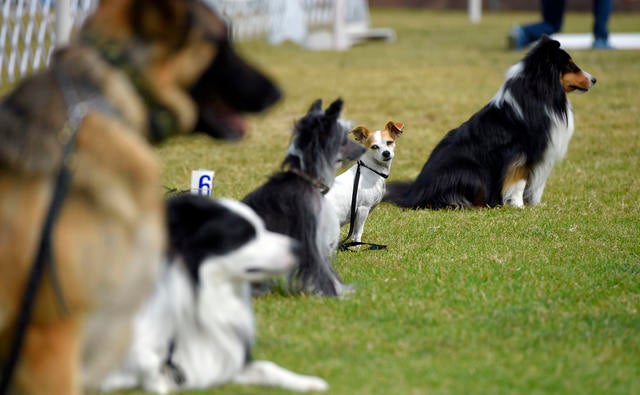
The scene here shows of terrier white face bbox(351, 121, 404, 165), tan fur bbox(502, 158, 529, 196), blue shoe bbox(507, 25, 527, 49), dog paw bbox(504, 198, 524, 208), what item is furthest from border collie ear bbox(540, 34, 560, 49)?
blue shoe bbox(507, 25, 527, 49)

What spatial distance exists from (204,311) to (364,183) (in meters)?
2.75

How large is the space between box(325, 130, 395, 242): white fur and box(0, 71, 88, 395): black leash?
3224mm

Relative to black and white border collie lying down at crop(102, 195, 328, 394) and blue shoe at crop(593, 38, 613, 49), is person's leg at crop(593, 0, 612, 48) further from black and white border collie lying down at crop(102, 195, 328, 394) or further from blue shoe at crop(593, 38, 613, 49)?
black and white border collie lying down at crop(102, 195, 328, 394)

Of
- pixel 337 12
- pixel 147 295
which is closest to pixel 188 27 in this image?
pixel 147 295

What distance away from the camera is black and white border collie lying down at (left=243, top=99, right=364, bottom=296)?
4.81 metres

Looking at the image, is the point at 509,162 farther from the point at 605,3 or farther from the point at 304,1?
the point at 304,1

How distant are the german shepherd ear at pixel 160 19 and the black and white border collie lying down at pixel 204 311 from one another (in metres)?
0.96

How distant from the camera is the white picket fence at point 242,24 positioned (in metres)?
14.4

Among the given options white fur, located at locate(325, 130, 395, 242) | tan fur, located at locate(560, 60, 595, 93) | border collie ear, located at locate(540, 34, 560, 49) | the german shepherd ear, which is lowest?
white fur, located at locate(325, 130, 395, 242)

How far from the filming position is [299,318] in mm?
4551

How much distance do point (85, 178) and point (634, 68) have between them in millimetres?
13927

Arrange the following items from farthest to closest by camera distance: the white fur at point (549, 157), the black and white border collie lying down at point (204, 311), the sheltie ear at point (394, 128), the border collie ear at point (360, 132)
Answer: the white fur at point (549, 157) < the sheltie ear at point (394, 128) < the border collie ear at point (360, 132) < the black and white border collie lying down at point (204, 311)

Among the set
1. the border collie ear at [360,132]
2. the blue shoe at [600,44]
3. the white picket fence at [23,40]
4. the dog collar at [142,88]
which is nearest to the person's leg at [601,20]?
the blue shoe at [600,44]

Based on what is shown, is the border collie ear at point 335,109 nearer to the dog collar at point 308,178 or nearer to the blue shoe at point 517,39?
the dog collar at point 308,178
